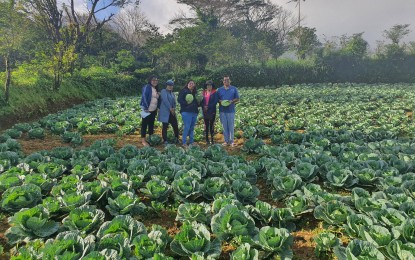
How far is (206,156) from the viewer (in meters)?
6.95

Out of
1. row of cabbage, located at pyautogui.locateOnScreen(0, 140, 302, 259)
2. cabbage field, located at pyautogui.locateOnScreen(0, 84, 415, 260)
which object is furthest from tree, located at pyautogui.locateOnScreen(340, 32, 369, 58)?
row of cabbage, located at pyautogui.locateOnScreen(0, 140, 302, 259)

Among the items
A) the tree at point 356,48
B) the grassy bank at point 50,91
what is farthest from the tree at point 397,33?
the grassy bank at point 50,91

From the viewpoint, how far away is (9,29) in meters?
12.1

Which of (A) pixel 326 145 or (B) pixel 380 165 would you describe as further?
(A) pixel 326 145

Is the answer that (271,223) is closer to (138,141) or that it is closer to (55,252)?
(55,252)

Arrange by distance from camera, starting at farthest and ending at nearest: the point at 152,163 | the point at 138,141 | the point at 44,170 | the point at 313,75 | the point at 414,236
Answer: the point at 313,75, the point at 138,141, the point at 152,163, the point at 44,170, the point at 414,236

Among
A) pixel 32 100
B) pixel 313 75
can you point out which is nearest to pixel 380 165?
pixel 32 100

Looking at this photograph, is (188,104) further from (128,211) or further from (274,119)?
(274,119)

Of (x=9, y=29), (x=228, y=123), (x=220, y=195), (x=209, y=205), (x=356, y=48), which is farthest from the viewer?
(x=356, y=48)

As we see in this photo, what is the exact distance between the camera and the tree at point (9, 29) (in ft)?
38.9

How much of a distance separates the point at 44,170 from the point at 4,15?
32.5ft

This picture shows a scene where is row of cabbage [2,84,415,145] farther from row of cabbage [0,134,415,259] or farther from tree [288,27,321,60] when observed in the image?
tree [288,27,321,60]

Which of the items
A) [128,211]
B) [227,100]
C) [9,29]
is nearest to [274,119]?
[227,100]

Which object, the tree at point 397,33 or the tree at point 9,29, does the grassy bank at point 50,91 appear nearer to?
the tree at point 9,29
